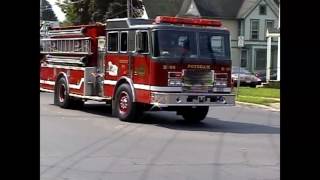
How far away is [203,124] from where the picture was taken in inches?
624

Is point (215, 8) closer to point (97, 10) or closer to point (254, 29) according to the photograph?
point (254, 29)

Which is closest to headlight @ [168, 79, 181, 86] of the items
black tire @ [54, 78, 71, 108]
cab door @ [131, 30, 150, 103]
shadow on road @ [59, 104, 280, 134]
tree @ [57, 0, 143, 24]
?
cab door @ [131, 30, 150, 103]

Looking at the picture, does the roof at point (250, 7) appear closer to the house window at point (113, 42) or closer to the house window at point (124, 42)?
the house window at point (113, 42)

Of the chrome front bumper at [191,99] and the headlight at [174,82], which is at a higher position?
the headlight at [174,82]

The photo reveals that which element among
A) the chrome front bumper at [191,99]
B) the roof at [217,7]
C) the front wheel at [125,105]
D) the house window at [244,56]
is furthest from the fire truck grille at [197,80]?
the house window at [244,56]

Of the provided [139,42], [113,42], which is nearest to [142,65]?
[139,42]

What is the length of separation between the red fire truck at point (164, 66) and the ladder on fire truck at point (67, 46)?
780 millimetres

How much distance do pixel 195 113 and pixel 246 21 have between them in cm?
4390

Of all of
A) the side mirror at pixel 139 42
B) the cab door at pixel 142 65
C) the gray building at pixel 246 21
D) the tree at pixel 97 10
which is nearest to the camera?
the cab door at pixel 142 65

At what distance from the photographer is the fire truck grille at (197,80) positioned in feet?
48.2

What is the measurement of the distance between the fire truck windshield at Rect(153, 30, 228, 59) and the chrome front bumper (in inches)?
38.2

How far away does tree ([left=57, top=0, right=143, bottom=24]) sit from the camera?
60.2 meters

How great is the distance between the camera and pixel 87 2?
204ft
